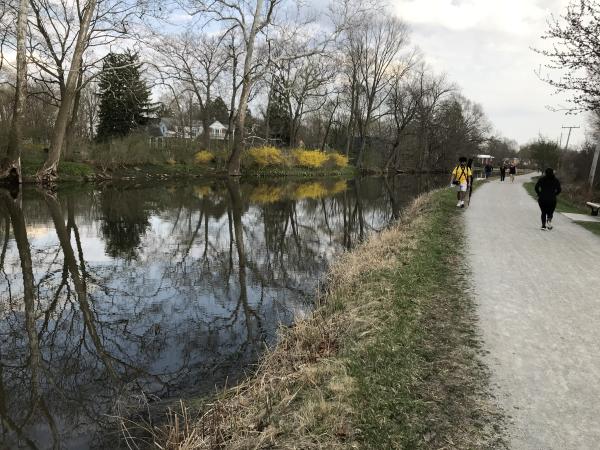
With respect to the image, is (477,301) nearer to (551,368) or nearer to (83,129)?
(551,368)

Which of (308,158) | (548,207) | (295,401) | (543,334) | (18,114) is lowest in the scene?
(295,401)

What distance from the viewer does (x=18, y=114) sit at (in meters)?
20.1

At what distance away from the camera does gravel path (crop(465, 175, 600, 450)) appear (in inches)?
136

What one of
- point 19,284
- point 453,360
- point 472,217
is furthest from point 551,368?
point 472,217

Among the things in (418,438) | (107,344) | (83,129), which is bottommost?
(107,344)

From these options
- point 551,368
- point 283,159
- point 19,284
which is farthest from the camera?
point 283,159

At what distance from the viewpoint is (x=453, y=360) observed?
456cm

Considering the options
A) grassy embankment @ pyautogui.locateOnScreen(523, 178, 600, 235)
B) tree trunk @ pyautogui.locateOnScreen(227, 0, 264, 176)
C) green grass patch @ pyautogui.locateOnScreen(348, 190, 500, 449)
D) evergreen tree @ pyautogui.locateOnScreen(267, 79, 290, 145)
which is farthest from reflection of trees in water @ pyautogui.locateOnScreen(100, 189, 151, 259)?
evergreen tree @ pyautogui.locateOnScreen(267, 79, 290, 145)

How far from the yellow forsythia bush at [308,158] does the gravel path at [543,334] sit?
115ft

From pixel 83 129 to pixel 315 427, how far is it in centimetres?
5385

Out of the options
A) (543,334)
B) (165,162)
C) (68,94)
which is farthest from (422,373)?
(165,162)

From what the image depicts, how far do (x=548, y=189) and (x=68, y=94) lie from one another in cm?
2158

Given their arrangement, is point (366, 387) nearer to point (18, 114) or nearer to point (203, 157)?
point (18, 114)

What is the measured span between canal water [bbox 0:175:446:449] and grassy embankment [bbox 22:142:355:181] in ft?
38.0
